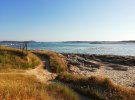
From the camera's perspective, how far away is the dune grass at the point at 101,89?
16.6m

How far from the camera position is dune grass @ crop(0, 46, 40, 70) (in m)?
32.7

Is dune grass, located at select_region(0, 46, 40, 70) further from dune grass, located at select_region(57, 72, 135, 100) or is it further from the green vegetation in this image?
dune grass, located at select_region(57, 72, 135, 100)

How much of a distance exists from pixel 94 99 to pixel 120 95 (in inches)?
74.5

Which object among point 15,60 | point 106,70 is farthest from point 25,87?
point 106,70

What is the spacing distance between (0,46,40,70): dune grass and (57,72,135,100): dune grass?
9.25 m

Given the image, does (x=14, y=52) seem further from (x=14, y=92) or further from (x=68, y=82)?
(x=14, y=92)

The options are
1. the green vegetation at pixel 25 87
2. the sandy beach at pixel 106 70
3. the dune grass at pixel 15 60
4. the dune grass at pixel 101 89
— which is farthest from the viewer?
the sandy beach at pixel 106 70

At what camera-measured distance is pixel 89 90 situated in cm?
1881

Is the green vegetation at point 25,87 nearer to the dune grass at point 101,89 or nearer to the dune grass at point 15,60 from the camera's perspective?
the dune grass at point 15,60

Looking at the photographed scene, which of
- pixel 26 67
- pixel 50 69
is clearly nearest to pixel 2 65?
pixel 26 67

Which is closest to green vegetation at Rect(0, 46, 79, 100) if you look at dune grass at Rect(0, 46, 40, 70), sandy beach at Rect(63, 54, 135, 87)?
dune grass at Rect(0, 46, 40, 70)

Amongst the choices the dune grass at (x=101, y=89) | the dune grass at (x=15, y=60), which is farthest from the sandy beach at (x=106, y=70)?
the dune grass at (x=101, y=89)

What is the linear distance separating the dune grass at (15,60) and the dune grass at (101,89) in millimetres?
9247

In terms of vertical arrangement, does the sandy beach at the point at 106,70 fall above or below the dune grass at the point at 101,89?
below
